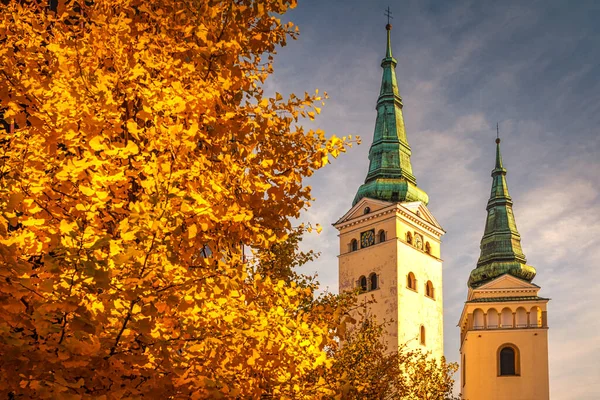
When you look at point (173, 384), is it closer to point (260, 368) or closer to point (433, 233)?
point (260, 368)

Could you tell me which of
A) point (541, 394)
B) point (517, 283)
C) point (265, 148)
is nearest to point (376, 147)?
point (517, 283)

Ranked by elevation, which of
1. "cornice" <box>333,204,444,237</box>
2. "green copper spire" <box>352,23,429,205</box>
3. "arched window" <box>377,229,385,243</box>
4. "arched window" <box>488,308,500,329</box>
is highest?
"green copper spire" <box>352,23,429,205</box>

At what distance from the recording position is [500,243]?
231 ft

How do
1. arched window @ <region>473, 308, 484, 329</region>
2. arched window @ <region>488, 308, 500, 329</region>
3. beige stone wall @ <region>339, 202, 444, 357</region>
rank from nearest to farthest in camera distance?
1. beige stone wall @ <region>339, 202, 444, 357</region>
2. arched window @ <region>488, 308, 500, 329</region>
3. arched window @ <region>473, 308, 484, 329</region>

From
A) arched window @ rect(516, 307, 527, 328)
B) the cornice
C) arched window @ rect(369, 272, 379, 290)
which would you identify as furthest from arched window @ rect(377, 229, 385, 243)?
arched window @ rect(516, 307, 527, 328)

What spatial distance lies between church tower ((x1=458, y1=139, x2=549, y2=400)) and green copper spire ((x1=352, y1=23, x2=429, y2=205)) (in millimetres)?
11222

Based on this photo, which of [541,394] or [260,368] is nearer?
[260,368]

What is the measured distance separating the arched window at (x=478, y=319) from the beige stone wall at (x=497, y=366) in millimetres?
572

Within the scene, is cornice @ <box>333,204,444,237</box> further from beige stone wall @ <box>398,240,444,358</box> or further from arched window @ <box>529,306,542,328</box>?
arched window @ <box>529,306,542,328</box>

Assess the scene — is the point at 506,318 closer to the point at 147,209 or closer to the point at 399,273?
the point at 399,273

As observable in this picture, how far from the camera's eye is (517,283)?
64.7m

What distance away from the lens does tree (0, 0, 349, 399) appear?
5.75 m

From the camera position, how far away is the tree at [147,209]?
5.75 m

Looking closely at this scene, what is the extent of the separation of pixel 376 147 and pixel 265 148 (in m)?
63.0
